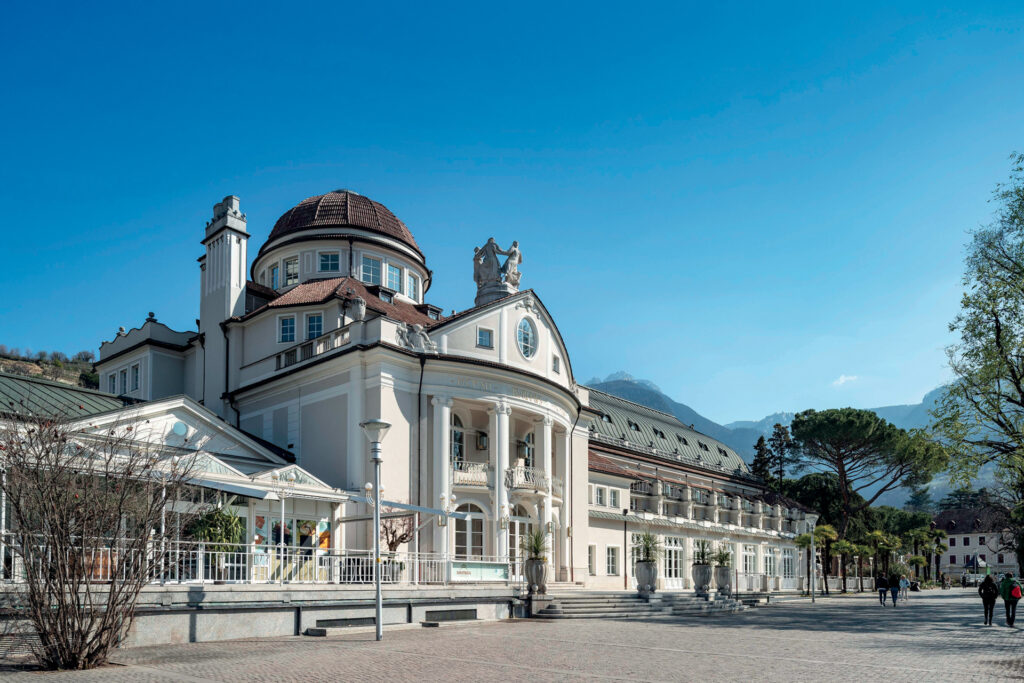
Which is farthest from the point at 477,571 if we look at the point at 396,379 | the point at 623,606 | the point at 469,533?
the point at 396,379

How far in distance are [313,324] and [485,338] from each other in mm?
7156

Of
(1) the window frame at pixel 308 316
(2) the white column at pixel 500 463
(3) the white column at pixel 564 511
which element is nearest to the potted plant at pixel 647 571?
(2) the white column at pixel 500 463

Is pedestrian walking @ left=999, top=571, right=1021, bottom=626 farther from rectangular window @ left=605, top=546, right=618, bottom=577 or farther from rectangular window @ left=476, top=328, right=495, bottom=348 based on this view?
rectangular window @ left=605, top=546, right=618, bottom=577

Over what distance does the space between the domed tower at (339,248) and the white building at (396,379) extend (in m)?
0.09

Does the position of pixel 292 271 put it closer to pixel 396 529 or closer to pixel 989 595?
pixel 396 529

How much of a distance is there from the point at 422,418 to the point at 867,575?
2952 inches

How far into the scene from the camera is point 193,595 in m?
17.6

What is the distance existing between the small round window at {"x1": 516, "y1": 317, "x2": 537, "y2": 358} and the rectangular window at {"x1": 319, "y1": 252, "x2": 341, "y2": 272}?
407 inches

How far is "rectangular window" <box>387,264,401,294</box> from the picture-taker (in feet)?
139

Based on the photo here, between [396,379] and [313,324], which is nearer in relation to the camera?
[396,379]

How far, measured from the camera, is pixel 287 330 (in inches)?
1401

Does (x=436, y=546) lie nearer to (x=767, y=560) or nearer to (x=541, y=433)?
(x=541, y=433)

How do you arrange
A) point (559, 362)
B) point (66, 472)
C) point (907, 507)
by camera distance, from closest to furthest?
point (66, 472) → point (559, 362) → point (907, 507)

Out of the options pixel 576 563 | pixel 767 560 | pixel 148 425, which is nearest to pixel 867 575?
pixel 767 560
